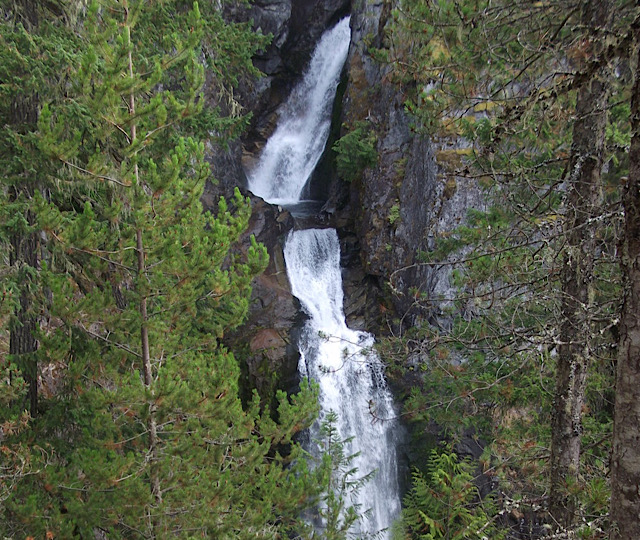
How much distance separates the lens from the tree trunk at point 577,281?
3.15 metres

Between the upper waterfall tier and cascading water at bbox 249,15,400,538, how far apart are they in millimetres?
46

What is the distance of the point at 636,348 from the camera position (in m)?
1.77

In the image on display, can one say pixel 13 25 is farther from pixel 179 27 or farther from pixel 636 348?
pixel 636 348

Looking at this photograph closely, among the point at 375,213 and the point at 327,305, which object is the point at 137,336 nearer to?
the point at 327,305

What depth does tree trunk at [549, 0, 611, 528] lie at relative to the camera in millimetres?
3152

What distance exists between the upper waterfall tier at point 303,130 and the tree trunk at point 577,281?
15984 mm

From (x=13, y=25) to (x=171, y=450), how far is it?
4815 millimetres

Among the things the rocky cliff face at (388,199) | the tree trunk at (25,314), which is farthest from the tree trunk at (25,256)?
the rocky cliff face at (388,199)

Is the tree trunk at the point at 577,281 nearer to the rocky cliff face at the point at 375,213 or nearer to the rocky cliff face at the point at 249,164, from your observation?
the rocky cliff face at the point at 249,164

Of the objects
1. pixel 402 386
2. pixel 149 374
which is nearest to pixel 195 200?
pixel 149 374

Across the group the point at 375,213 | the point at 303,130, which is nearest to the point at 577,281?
the point at 375,213

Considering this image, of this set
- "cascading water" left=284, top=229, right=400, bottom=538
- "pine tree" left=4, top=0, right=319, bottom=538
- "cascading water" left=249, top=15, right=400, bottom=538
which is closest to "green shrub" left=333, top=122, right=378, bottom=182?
"cascading water" left=249, top=15, right=400, bottom=538

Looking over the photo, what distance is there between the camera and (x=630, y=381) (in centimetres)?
182

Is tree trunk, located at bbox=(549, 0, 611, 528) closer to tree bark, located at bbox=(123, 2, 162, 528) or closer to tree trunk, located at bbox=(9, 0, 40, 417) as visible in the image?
tree bark, located at bbox=(123, 2, 162, 528)
